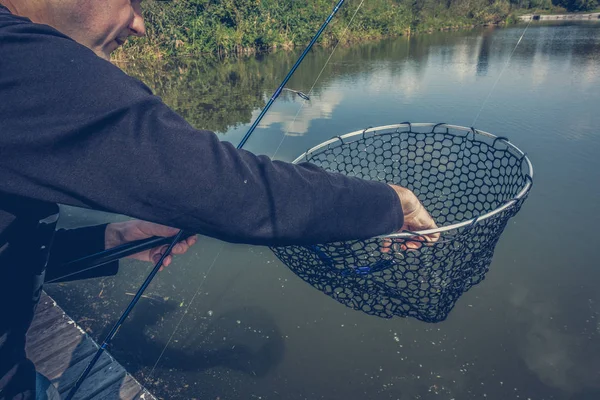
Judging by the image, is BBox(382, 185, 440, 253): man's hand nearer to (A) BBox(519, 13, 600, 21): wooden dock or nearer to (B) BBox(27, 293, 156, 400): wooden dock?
(B) BBox(27, 293, 156, 400): wooden dock

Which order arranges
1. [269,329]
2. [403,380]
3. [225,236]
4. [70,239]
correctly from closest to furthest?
[225,236]
[70,239]
[403,380]
[269,329]

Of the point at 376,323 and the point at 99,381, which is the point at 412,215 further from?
the point at 99,381

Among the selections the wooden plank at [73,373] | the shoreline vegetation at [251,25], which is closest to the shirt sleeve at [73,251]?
the wooden plank at [73,373]

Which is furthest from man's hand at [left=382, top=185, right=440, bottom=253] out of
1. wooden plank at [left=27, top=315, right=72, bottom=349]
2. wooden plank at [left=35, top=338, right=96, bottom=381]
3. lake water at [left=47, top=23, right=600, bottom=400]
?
wooden plank at [left=27, top=315, right=72, bottom=349]

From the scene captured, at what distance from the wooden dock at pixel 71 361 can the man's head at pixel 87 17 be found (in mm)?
1788

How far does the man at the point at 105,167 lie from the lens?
56cm

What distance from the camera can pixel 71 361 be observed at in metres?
2.13

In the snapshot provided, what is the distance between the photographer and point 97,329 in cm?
264

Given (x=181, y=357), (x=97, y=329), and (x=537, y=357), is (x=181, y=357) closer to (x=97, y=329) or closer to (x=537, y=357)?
(x=97, y=329)

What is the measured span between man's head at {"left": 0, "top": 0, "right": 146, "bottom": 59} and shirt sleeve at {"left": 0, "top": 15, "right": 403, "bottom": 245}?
0.17 meters

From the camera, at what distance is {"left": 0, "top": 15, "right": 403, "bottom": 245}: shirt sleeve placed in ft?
1.83

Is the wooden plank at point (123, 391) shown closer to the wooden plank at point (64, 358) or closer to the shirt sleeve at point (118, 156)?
the wooden plank at point (64, 358)

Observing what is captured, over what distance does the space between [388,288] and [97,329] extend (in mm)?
2248

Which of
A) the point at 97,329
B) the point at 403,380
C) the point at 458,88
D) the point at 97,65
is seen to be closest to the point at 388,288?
the point at 97,65
